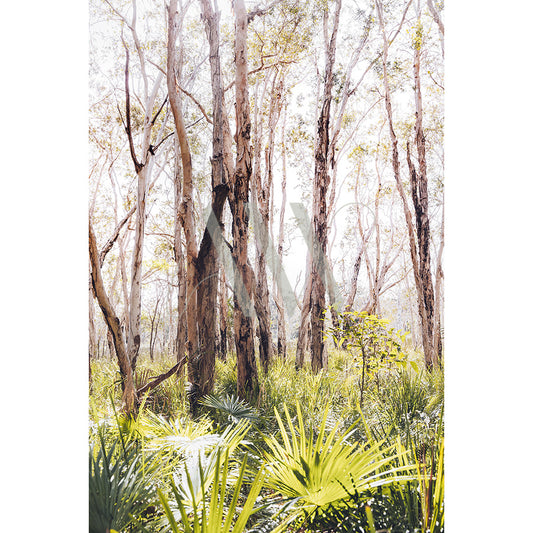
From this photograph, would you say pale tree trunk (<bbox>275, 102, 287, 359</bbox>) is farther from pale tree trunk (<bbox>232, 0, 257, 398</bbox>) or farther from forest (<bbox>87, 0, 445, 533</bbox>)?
pale tree trunk (<bbox>232, 0, 257, 398</bbox>)

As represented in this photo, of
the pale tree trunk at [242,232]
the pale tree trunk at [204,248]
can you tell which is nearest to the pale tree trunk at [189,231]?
the pale tree trunk at [204,248]

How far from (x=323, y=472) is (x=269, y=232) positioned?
1156 millimetres

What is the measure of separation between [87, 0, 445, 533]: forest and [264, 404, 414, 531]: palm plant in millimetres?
95

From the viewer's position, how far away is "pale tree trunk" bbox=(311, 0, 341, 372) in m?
2.24

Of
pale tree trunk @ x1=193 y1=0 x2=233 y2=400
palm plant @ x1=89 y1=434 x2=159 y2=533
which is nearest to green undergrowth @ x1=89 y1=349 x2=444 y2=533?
palm plant @ x1=89 y1=434 x2=159 y2=533

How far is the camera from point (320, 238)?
7.38 feet

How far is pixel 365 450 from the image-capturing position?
6.51 ft

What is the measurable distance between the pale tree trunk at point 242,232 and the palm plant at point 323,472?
44cm

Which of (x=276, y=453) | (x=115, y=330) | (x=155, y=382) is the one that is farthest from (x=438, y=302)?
(x=115, y=330)

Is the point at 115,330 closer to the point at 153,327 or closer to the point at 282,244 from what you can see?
the point at 153,327

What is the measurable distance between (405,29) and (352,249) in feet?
3.67
